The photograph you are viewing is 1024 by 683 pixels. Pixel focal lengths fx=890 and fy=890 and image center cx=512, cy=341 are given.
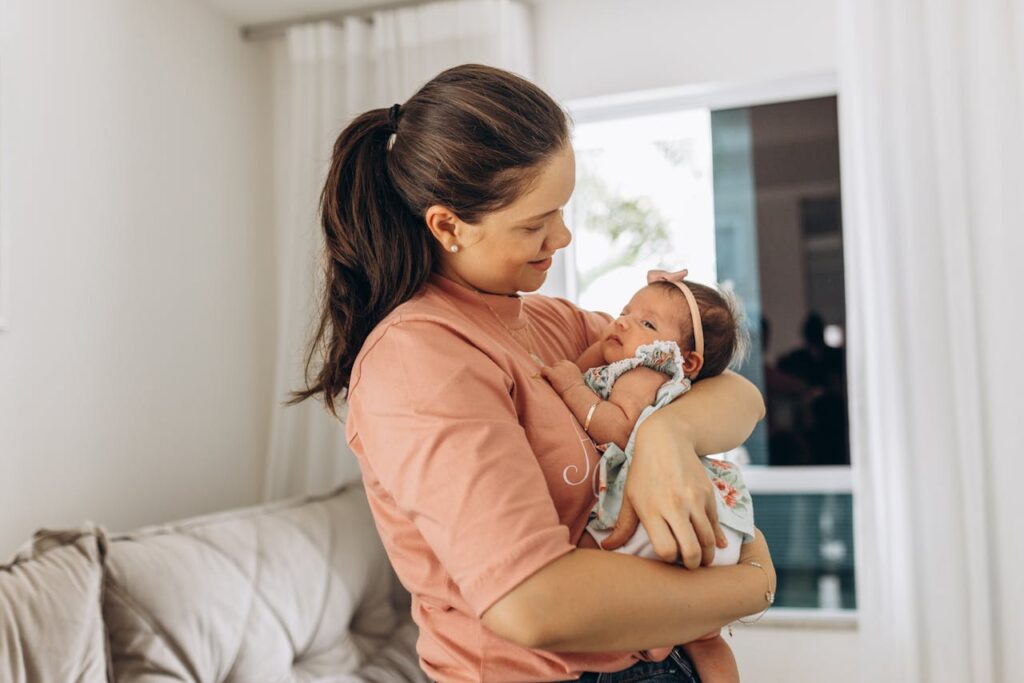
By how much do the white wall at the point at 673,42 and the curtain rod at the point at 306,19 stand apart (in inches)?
19.2

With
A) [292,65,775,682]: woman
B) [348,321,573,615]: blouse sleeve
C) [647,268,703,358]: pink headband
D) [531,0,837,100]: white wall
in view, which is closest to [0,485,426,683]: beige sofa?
[292,65,775,682]: woman

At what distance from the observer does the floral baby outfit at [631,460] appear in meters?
1.01

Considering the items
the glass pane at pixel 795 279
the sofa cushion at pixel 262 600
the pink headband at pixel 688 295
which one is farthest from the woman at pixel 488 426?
the glass pane at pixel 795 279

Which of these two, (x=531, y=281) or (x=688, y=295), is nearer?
(x=531, y=281)

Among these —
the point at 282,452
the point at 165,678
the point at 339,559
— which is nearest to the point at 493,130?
the point at 165,678

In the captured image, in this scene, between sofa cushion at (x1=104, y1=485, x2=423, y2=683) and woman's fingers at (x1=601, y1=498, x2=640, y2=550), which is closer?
woman's fingers at (x1=601, y1=498, x2=640, y2=550)

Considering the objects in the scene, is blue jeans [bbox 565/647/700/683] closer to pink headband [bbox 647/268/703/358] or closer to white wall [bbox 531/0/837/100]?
pink headband [bbox 647/268/703/358]

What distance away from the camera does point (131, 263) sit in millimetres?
2453

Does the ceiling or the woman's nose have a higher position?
the ceiling

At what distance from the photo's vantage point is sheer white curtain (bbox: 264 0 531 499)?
286 centimetres

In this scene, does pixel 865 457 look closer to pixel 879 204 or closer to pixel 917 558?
pixel 917 558

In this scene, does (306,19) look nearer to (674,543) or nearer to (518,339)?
(518,339)

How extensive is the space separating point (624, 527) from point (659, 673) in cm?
21

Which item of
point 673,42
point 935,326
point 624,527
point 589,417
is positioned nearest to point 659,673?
point 624,527
